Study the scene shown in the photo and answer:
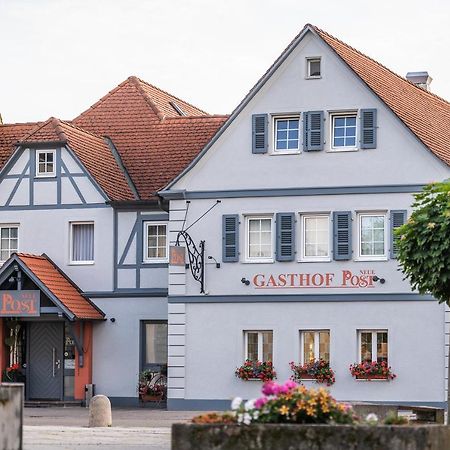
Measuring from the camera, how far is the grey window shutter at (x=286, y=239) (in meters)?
37.1

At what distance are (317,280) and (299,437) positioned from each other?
72.8ft

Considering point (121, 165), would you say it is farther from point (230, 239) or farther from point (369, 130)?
point (369, 130)

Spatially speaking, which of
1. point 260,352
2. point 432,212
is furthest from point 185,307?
point 432,212

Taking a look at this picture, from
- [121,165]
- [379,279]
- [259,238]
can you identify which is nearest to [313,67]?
[259,238]

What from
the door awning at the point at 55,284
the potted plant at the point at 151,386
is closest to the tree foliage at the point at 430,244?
the door awning at the point at 55,284

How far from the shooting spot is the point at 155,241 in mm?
40281

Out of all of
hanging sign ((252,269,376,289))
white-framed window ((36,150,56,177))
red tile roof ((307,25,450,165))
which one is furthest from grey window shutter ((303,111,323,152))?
white-framed window ((36,150,56,177))

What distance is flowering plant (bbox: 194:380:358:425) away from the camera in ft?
48.6

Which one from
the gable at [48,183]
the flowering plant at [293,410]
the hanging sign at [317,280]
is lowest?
the flowering plant at [293,410]

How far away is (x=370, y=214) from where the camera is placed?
36.6 m

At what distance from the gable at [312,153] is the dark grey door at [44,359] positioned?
19.3 ft

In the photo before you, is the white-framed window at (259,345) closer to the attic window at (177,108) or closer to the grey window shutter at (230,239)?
the grey window shutter at (230,239)

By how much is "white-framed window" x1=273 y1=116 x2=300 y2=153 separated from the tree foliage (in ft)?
38.5

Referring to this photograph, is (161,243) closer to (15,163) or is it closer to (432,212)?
(15,163)
